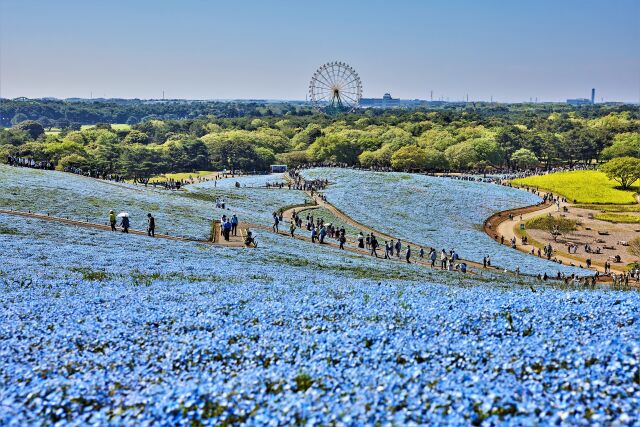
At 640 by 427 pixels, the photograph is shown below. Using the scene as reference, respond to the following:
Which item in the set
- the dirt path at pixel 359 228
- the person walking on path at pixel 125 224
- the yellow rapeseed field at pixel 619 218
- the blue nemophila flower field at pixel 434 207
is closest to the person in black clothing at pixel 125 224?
the person walking on path at pixel 125 224

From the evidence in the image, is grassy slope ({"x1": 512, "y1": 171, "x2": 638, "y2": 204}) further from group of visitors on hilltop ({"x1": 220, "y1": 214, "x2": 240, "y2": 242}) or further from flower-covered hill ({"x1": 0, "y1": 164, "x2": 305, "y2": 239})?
group of visitors on hilltop ({"x1": 220, "y1": 214, "x2": 240, "y2": 242})

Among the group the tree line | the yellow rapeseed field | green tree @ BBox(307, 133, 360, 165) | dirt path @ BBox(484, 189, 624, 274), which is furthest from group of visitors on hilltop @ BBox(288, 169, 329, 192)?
green tree @ BBox(307, 133, 360, 165)

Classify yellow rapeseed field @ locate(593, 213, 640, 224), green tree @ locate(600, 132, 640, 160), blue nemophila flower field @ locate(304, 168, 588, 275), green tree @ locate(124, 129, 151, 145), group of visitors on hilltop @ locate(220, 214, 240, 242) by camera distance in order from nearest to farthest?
group of visitors on hilltop @ locate(220, 214, 240, 242)
blue nemophila flower field @ locate(304, 168, 588, 275)
yellow rapeseed field @ locate(593, 213, 640, 224)
green tree @ locate(600, 132, 640, 160)
green tree @ locate(124, 129, 151, 145)

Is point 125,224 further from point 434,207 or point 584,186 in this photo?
point 584,186

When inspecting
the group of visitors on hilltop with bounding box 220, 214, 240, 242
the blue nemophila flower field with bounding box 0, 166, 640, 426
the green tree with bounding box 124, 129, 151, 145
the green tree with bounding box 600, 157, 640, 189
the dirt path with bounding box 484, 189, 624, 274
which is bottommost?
the dirt path with bounding box 484, 189, 624, 274

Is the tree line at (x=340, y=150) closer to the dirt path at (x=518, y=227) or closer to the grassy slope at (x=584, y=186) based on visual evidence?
the grassy slope at (x=584, y=186)

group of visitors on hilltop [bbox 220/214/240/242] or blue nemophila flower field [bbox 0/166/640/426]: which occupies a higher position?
blue nemophila flower field [bbox 0/166/640/426]

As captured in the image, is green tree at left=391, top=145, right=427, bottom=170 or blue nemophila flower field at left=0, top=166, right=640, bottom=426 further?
green tree at left=391, top=145, right=427, bottom=170
